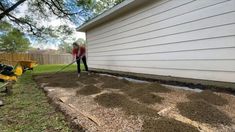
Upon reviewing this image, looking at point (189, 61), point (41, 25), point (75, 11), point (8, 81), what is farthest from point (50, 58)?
point (189, 61)

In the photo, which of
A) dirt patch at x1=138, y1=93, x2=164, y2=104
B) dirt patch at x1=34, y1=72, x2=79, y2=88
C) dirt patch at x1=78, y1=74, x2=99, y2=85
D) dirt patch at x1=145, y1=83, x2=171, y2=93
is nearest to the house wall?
dirt patch at x1=145, y1=83, x2=171, y2=93

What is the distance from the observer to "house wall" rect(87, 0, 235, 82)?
3768 millimetres

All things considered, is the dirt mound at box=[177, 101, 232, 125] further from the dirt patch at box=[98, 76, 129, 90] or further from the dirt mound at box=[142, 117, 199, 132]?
the dirt patch at box=[98, 76, 129, 90]

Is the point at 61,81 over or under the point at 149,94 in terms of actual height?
under

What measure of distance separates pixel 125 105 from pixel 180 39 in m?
2.33

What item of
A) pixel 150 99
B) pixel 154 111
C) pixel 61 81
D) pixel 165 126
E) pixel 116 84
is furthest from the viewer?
pixel 61 81

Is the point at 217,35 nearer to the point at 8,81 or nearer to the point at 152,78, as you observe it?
the point at 152,78

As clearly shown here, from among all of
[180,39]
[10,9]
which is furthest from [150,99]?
[10,9]

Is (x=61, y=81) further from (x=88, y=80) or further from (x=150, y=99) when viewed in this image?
(x=150, y=99)

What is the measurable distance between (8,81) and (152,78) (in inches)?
151

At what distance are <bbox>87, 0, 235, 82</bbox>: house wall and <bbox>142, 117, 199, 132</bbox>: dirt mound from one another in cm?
185

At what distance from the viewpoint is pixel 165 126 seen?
2.40 metres

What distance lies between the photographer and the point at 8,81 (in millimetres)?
5070

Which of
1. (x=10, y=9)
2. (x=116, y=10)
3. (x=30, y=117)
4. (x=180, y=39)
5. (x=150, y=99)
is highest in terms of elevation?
(x=10, y=9)
